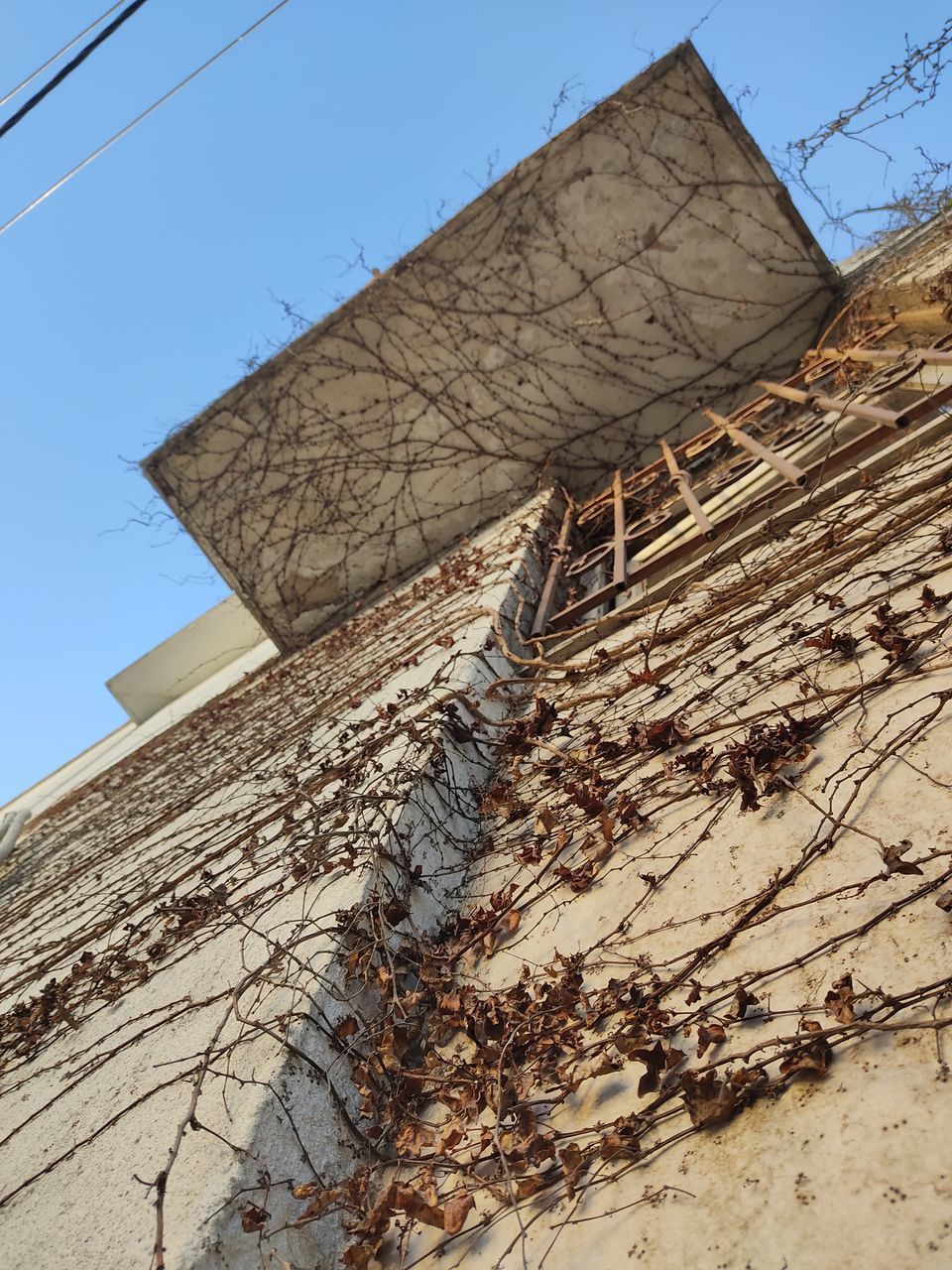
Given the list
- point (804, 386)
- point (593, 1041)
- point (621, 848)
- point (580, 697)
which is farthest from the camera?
point (804, 386)

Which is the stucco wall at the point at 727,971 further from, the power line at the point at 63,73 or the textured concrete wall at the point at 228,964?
the power line at the point at 63,73

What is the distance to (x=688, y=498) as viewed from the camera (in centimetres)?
413

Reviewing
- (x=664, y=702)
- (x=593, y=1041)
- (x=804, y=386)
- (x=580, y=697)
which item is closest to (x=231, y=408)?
(x=804, y=386)

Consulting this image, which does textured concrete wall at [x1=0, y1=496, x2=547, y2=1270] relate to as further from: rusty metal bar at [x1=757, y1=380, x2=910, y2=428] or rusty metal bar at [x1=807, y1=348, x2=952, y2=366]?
rusty metal bar at [x1=807, y1=348, x2=952, y2=366]

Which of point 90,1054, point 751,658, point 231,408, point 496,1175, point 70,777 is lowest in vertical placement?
point 496,1175

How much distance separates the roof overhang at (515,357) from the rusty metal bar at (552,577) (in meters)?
0.98

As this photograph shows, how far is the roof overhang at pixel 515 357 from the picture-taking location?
5.78 m

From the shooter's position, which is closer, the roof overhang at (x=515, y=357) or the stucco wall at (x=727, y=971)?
the stucco wall at (x=727, y=971)

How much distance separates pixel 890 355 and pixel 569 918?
3194 mm

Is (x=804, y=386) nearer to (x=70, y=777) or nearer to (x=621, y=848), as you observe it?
(x=621, y=848)

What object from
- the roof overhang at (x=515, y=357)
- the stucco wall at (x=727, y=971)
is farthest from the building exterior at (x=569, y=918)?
the roof overhang at (x=515, y=357)

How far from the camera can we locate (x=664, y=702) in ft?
8.81

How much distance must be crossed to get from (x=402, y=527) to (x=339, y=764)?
3.82 meters

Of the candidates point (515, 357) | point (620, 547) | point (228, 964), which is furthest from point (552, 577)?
point (228, 964)
